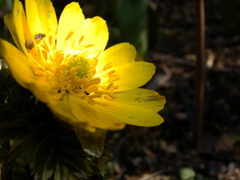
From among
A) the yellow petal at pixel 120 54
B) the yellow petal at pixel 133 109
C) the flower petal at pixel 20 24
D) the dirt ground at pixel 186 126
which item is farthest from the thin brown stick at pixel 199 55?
the flower petal at pixel 20 24

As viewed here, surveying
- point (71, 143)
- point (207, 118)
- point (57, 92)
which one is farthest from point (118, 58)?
point (207, 118)

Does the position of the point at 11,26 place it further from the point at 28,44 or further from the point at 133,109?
the point at 133,109

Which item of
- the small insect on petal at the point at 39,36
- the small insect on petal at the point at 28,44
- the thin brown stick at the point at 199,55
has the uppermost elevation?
the small insect on petal at the point at 28,44

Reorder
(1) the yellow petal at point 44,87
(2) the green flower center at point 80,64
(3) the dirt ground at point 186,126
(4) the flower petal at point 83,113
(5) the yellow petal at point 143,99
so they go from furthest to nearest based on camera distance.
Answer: (3) the dirt ground at point 186,126 → (2) the green flower center at point 80,64 → (5) the yellow petal at point 143,99 → (4) the flower petal at point 83,113 → (1) the yellow petal at point 44,87

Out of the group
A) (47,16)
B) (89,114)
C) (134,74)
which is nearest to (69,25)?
(47,16)

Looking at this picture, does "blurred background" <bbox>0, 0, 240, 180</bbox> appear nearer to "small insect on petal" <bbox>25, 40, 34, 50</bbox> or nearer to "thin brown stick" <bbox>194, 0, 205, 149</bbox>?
"thin brown stick" <bbox>194, 0, 205, 149</bbox>

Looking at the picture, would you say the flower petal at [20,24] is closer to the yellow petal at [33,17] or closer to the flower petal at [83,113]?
the yellow petal at [33,17]

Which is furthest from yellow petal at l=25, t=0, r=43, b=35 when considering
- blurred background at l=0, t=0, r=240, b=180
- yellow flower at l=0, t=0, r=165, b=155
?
blurred background at l=0, t=0, r=240, b=180

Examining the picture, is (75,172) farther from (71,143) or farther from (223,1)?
(223,1)
